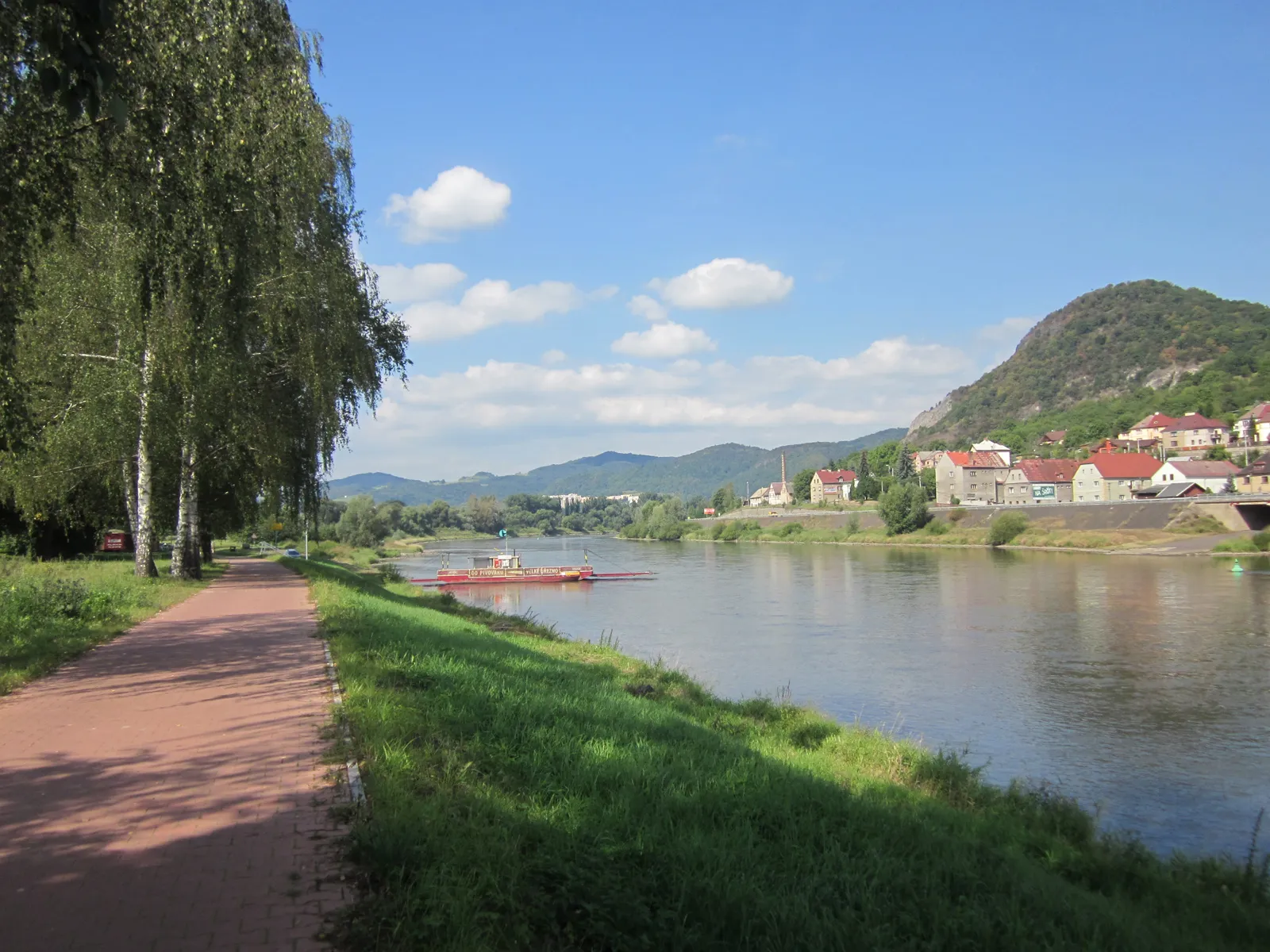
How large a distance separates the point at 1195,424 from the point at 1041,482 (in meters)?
32.7

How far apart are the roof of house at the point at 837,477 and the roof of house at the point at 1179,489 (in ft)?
219

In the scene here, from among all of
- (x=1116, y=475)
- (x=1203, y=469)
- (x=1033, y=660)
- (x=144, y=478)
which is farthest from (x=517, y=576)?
(x=1203, y=469)

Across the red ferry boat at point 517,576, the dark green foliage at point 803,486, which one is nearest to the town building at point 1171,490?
the red ferry boat at point 517,576

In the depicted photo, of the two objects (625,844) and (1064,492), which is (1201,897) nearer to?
(625,844)

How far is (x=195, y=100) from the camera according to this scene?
8977 mm

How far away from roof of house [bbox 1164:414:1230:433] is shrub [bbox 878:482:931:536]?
62361mm

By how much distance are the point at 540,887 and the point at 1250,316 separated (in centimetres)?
21213

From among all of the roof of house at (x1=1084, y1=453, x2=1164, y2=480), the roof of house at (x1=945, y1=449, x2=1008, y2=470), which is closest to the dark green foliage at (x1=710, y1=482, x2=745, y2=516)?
the roof of house at (x1=945, y1=449, x2=1008, y2=470)

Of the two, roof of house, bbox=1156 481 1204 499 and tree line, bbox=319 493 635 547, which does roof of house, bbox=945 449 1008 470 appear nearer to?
roof of house, bbox=1156 481 1204 499

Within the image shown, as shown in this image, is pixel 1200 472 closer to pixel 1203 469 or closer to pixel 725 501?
pixel 1203 469

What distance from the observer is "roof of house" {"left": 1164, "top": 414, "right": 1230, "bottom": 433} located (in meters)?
113

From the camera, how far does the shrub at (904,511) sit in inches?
2788

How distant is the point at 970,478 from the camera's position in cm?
10300

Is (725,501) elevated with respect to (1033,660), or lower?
elevated
